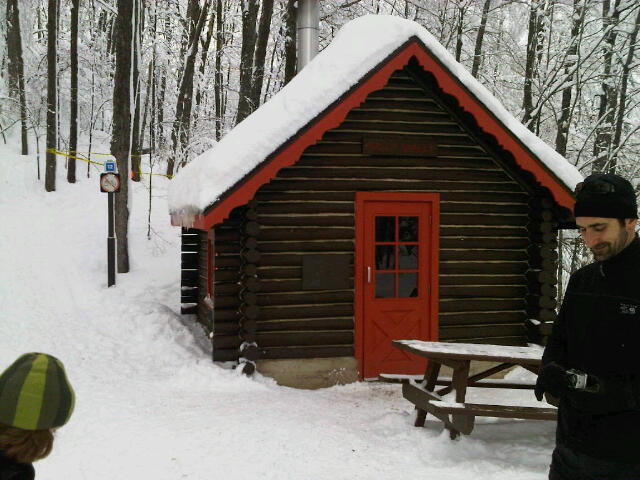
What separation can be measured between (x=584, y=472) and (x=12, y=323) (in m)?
9.60

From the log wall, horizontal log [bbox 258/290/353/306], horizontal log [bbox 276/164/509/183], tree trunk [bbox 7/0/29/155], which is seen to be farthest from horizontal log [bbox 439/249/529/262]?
tree trunk [bbox 7/0/29/155]

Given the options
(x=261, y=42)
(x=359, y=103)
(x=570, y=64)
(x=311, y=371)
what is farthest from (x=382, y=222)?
(x=570, y=64)

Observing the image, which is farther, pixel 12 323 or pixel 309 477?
pixel 12 323

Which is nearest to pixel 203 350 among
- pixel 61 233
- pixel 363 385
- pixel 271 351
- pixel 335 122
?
pixel 271 351

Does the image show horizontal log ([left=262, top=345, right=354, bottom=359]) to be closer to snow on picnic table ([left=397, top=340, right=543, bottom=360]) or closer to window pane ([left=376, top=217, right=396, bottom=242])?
window pane ([left=376, top=217, right=396, bottom=242])

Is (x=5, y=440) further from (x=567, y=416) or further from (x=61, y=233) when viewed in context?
(x=61, y=233)

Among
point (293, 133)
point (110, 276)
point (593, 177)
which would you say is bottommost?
point (110, 276)

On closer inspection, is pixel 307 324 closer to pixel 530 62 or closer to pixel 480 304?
pixel 480 304

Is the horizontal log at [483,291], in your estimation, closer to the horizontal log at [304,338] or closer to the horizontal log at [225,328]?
the horizontal log at [304,338]

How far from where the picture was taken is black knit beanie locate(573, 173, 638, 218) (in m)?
2.94

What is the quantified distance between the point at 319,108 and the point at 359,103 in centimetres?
53

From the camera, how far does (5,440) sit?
2043 mm

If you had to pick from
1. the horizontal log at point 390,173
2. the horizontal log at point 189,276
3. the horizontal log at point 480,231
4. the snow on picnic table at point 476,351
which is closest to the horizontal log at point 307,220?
the horizontal log at point 390,173

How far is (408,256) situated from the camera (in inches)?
345
